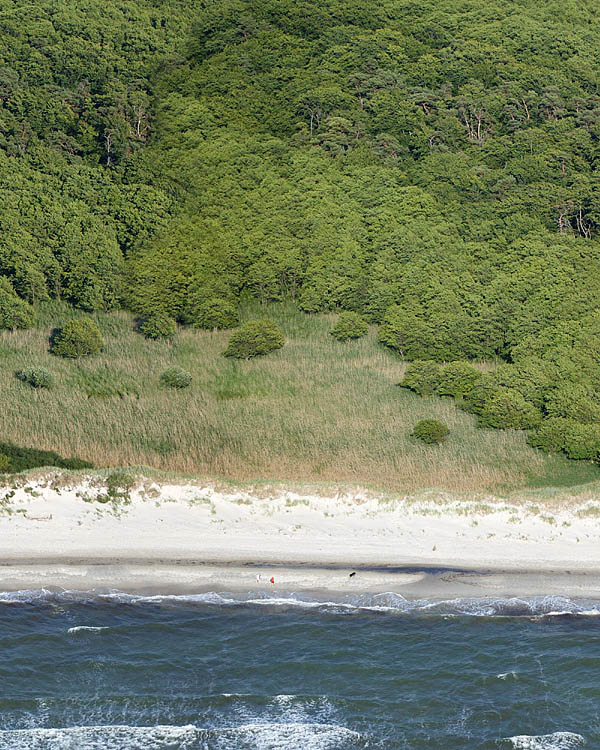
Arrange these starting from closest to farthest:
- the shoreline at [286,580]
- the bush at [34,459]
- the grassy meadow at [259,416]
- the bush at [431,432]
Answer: the shoreline at [286,580], the bush at [34,459], the grassy meadow at [259,416], the bush at [431,432]

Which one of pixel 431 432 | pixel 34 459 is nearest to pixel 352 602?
pixel 431 432

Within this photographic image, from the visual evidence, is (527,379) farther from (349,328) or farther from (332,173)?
(332,173)

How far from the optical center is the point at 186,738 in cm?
2222

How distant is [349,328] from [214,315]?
811cm

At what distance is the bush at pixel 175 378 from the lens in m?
47.1

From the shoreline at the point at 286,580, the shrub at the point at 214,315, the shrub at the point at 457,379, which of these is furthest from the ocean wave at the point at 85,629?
the shrub at the point at 214,315

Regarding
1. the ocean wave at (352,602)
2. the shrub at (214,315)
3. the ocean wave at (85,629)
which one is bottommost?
the ocean wave at (85,629)

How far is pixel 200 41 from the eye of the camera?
265 ft

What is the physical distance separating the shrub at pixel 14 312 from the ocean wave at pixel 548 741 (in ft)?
128

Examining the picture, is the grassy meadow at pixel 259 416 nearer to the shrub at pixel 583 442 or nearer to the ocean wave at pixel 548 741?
the shrub at pixel 583 442

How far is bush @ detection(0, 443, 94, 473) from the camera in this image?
1462 inches

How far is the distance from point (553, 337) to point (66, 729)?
35.7m

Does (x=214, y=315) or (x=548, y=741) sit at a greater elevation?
(x=214, y=315)

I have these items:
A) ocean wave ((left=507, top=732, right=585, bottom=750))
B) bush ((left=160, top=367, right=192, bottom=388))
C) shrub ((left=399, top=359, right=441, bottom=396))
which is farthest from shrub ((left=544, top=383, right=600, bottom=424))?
ocean wave ((left=507, top=732, right=585, bottom=750))
